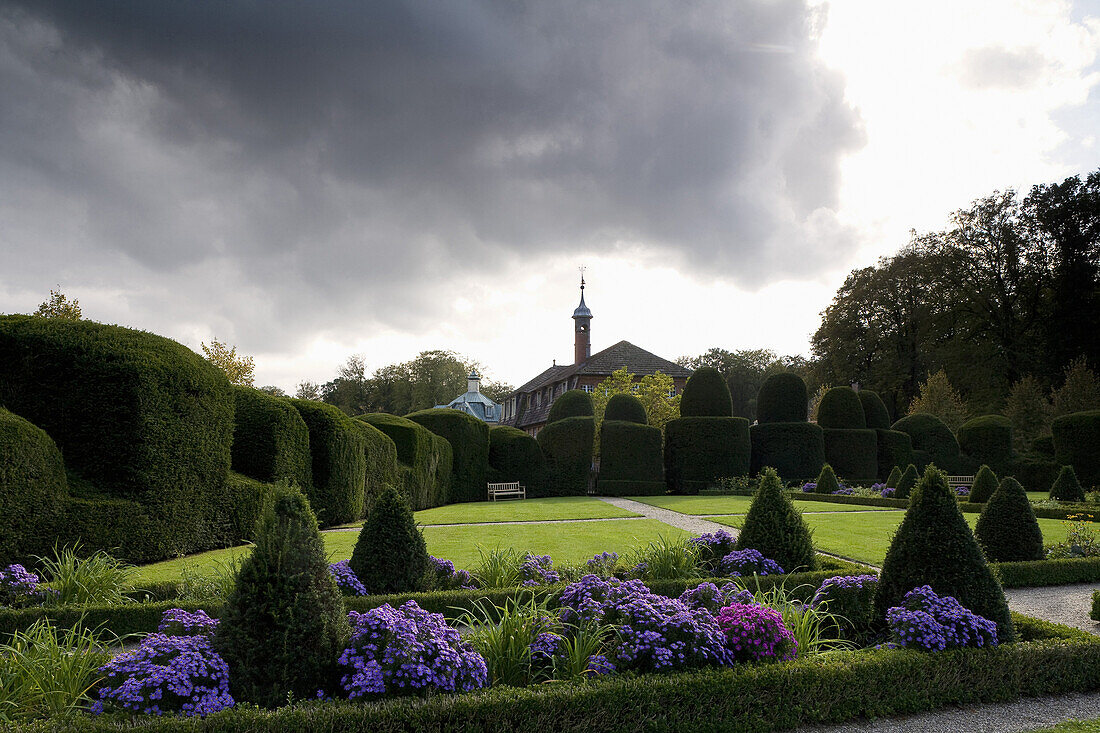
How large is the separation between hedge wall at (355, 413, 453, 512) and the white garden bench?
2.69 metres

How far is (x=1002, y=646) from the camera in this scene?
4.42 metres

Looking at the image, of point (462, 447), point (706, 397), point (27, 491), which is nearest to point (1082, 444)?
point (706, 397)

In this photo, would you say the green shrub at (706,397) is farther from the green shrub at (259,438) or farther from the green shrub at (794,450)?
the green shrub at (259,438)

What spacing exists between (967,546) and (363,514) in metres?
13.5

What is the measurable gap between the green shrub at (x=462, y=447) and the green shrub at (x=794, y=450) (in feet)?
36.0

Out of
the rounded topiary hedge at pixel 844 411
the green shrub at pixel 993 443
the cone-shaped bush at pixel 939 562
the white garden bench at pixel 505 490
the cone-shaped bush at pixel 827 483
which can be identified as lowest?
the white garden bench at pixel 505 490

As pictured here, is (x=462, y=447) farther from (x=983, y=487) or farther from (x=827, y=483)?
(x=983, y=487)

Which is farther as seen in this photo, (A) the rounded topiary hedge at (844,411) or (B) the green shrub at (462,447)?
(A) the rounded topiary hedge at (844,411)

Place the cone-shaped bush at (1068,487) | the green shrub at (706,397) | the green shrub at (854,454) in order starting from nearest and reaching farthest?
the cone-shaped bush at (1068,487) → the green shrub at (706,397) → the green shrub at (854,454)

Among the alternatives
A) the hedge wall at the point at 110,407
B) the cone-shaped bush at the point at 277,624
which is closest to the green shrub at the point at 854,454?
the hedge wall at the point at 110,407

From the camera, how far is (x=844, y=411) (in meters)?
25.6

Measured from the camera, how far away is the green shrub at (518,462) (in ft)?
76.3

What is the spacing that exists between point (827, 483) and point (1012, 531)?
1310 centimetres

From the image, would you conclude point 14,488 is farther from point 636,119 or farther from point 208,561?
point 636,119
